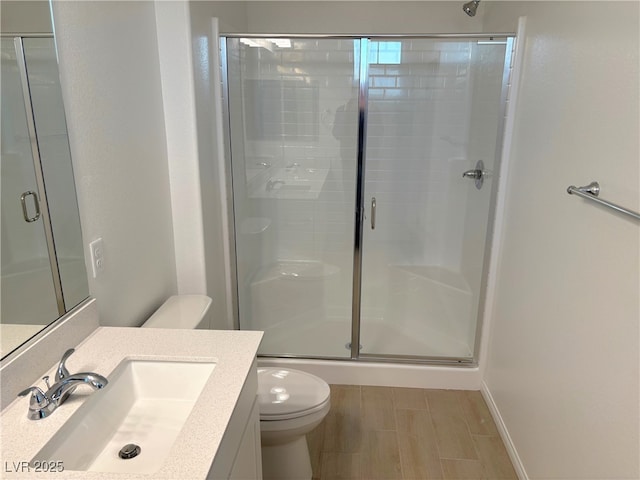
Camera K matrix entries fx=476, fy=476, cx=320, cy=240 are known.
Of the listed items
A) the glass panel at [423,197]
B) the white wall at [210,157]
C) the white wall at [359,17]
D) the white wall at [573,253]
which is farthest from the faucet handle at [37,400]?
the white wall at [359,17]

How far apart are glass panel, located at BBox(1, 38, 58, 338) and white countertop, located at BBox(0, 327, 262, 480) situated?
0.57 feet

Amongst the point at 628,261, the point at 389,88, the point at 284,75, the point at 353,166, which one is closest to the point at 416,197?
the point at 353,166

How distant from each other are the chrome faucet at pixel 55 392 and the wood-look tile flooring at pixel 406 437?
4.19 feet

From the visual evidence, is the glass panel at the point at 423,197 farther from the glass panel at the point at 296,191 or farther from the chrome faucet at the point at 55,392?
the chrome faucet at the point at 55,392

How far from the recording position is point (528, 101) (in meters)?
2.11

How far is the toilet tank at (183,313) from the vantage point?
6.05ft

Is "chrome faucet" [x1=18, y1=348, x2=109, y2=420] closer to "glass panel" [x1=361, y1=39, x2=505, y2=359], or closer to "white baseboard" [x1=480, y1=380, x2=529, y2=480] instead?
"white baseboard" [x1=480, y1=380, x2=529, y2=480]

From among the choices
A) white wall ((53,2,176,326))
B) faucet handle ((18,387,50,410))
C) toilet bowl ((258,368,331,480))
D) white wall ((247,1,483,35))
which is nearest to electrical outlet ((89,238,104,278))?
white wall ((53,2,176,326))

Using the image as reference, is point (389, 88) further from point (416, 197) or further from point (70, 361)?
point (70, 361)

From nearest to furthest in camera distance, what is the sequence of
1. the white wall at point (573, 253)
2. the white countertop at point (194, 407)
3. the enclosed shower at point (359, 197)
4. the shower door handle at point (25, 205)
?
the white countertop at point (194, 407)
the shower door handle at point (25, 205)
the white wall at point (573, 253)
the enclosed shower at point (359, 197)

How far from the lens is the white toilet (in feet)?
5.96

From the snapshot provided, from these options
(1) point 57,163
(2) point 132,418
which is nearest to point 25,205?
(1) point 57,163

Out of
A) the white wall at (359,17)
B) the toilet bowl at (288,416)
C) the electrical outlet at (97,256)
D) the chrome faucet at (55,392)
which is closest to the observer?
the chrome faucet at (55,392)

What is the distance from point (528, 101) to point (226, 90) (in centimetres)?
148
